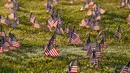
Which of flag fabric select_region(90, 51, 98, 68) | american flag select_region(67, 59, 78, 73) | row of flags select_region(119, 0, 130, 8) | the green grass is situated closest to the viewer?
american flag select_region(67, 59, 78, 73)

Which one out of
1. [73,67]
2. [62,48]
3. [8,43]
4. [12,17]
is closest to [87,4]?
[12,17]

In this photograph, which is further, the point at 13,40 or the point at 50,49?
the point at 13,40

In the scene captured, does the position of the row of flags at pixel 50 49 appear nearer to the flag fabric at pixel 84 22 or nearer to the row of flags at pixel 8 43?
the row of flags at pixel 8 43

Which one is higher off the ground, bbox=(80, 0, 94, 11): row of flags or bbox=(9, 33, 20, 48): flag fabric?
bbox=(9, 33, 20, 48): flag fabric

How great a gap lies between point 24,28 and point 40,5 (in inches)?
451

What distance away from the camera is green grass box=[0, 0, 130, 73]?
20786 mm

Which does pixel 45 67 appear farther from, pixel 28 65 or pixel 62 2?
pixel 62 2

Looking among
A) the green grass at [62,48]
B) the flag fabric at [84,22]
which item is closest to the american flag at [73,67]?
the green grass at [62,48]

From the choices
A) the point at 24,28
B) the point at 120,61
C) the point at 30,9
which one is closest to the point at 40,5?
the point at 30,9

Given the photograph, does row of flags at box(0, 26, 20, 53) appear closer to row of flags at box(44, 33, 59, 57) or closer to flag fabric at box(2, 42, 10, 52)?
flag fabric at box(2, 42, 10, 52)

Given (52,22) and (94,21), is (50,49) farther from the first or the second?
(94,21)

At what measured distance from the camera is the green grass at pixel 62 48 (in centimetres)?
2079

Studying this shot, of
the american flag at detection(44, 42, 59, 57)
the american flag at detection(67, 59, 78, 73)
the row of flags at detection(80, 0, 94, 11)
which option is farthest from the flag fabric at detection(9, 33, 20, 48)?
the row of flags at detection(80, 0, 94, 11)

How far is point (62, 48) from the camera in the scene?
25.2 m
